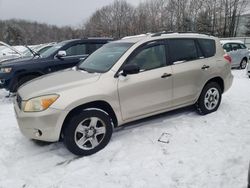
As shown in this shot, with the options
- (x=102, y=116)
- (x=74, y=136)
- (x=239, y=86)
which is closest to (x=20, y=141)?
(x=74, y=136)

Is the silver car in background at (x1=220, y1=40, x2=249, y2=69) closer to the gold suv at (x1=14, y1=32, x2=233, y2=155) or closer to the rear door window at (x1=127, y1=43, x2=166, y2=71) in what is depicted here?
the gold suv at (x1=14, y1=32, x2=233, y2=155)

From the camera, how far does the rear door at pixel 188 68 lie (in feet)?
15.3

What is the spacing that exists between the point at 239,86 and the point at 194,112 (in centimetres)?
325

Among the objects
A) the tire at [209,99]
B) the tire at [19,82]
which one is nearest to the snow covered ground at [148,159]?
the tire at [209,99]

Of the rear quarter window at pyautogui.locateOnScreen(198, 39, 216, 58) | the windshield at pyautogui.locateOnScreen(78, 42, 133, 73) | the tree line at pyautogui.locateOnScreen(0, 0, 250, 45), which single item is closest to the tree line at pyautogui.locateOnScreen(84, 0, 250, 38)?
the tree line at pyautogui.locateOnScreen(0, 0, 250, 45)

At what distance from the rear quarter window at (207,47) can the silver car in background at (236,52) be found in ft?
29.4

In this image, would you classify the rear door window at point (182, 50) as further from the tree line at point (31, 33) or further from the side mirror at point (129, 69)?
the tree line at point (31, 33)

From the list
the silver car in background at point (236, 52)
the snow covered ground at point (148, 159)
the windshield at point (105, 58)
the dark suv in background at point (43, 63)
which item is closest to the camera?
the snow covered ground at point (148, 159)

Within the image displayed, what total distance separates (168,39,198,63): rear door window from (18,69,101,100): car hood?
5.12 ft

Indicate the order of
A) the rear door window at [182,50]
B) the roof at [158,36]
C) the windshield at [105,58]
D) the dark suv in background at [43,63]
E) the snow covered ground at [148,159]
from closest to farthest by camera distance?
the snow covered ground at [148,159] < the windshield at [105,58] < the roof at [158,36] < the rear door window at [182,50] < the dark suv in background at [43,63]

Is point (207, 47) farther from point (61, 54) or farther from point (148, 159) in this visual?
point (61, 54)

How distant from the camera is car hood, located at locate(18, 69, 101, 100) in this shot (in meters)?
3.72

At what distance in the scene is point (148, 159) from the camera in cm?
366

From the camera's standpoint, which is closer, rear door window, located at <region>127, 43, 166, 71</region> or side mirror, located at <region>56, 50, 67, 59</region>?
rear door window, located at <region>127, 43, 166, 71</region>
